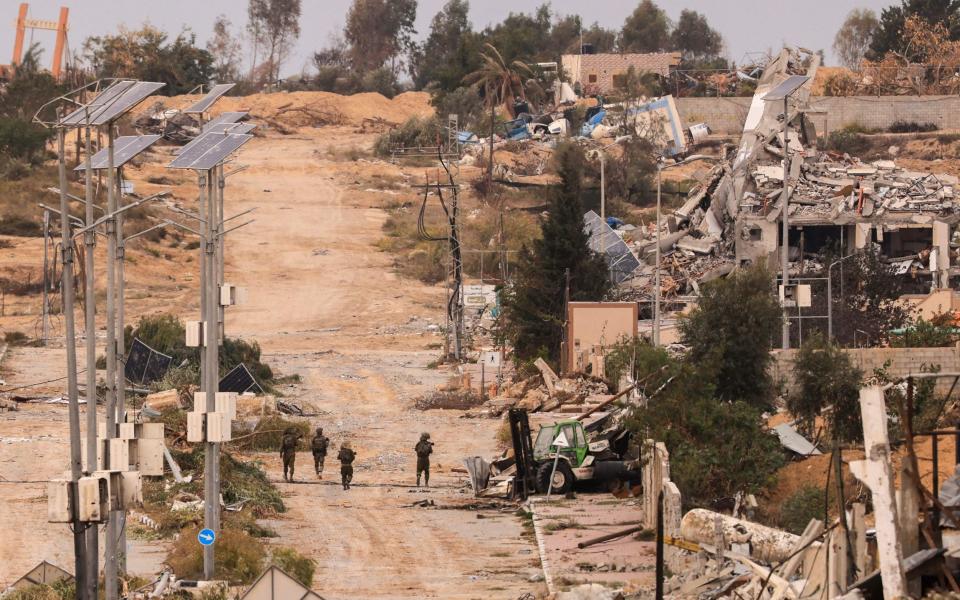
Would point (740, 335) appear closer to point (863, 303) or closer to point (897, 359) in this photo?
point (897, 359)

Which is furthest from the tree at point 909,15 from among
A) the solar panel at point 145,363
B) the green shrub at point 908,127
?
the solar panel at point 145,363

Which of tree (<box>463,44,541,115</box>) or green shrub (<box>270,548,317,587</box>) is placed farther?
tree (<box>463,44,541,115</box>)

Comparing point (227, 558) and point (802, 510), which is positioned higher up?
point (802, 510)

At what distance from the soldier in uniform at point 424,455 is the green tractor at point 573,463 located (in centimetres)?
196

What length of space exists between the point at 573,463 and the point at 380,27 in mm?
124026

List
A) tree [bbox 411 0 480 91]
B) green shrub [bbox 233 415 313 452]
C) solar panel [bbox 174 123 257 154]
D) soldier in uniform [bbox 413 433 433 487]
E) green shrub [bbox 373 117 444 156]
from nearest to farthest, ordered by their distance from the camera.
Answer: solar panel [bbox 174 123 257 154] → soldier in uniform [bbox 413 433 433 487] → green shrub [bbox 233 415 313 452] → green shrub [bbox 373 117 444 156] → tree [bbox 411 0 480 91]

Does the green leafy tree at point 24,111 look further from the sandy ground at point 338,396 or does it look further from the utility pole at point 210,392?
the utility pole at point 210,392

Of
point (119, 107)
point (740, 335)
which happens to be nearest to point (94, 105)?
point (119, 107)

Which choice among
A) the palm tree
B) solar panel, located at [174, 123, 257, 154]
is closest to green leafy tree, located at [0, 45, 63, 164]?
the palm tree

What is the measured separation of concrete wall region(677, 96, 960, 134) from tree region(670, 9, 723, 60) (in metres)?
56.9

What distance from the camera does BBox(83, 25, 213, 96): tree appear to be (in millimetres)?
114688

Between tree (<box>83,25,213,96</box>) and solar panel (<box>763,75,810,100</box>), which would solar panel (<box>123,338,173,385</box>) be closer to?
solar panel (<box>763,75,810,100</box>)

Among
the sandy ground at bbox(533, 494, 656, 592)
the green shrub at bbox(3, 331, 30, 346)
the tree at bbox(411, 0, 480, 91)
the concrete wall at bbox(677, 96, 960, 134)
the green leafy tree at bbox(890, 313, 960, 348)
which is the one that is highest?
the tree at bbox(411, 0, 480, 91)

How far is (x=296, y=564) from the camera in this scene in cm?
2217
